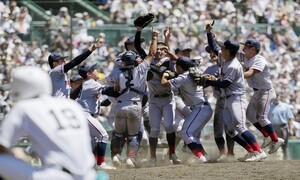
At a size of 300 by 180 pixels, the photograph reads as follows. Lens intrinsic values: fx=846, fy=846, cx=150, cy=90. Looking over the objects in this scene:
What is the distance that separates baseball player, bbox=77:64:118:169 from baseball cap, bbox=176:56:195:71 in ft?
3.50

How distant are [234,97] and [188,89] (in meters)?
0.68

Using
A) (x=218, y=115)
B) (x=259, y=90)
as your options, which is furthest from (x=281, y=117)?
(x=218, y=115)

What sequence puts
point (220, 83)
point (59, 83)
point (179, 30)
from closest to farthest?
point (59, 83) → point (220, 83) → point (179, 30)

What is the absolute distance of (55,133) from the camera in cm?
578

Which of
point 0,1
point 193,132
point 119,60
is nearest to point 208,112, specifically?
point 193,132

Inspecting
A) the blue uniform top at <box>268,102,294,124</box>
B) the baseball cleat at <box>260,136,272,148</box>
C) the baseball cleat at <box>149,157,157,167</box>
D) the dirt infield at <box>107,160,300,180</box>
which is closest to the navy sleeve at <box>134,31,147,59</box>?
the baseball cleat at <box>149,157,157,167</box>

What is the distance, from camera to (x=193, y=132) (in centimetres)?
1223

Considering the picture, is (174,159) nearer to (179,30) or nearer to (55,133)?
(55,133)

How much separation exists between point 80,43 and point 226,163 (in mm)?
8739

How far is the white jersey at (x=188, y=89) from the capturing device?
12.0 m

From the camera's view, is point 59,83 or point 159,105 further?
point 159,105

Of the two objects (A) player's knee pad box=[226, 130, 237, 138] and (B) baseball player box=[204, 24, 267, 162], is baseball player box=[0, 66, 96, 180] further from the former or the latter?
(A) player's knee pad box=[226, 130, 237, 138]

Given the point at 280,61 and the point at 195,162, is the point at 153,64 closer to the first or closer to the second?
the point at 195,162

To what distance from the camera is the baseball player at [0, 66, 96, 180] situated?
574cm
